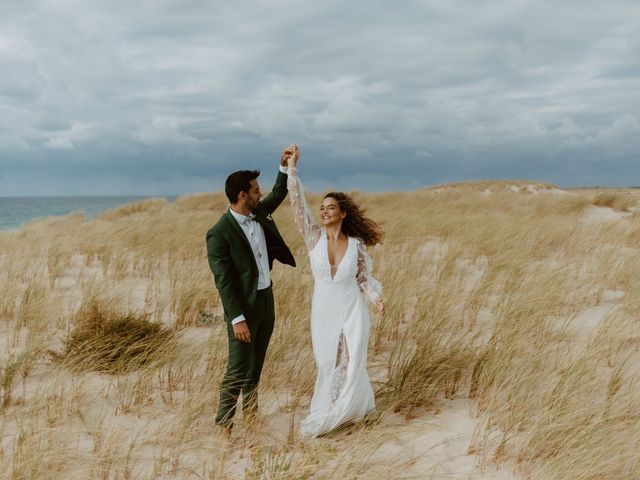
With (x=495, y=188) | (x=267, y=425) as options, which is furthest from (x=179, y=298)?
(x=495, y=188)

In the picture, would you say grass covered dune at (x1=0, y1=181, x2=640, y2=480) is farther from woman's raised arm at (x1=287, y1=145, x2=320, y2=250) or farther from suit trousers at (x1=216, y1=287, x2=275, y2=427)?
woman's raised arm at (x1=287, y1=145, x2=320, y2=250)

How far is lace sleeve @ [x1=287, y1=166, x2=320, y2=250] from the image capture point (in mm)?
3803

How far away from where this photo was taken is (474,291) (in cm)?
644

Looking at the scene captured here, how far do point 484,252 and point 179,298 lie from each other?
5.53 metres

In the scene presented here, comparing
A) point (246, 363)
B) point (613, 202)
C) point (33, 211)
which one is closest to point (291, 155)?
point (246, 363)

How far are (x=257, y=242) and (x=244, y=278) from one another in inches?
11.2

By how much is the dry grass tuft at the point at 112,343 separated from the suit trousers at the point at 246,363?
1069 millimetres

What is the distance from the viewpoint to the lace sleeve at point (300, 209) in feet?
12.5

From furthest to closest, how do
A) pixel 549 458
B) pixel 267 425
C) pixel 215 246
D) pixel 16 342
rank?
1. pixel 16 342
2. pixel 267 425
3. pixel 215 246
4. pixel 549 458

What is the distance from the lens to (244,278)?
142 inches

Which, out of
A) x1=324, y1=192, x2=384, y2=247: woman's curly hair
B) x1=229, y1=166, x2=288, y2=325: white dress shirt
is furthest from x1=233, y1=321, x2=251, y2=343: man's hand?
x1=324, y1=192, x2=384, y2=247: woman's curly hair

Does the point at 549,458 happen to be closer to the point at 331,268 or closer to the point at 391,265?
the point at 331,268

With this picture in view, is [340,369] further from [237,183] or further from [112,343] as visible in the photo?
[112,343]

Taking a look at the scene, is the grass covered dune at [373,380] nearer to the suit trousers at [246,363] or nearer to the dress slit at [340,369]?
the suit trousers at [246,363]
